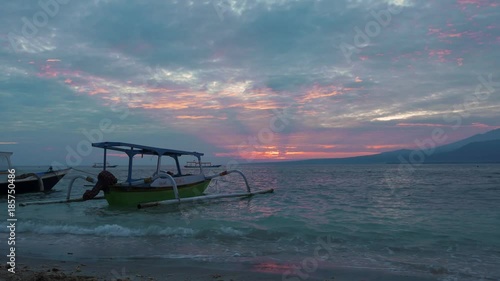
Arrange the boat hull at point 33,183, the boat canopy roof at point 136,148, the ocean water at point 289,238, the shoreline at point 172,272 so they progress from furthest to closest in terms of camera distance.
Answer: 1. the boat hull at point 33,183
2. the boat canopy roof at point 136,148
3. the ocean water at point 289,238
4. the shoreline at point 172,272

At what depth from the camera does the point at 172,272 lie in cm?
767

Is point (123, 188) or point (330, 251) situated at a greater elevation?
point (123, 188)

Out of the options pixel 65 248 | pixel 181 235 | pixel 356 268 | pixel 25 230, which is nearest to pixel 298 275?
pixel 356 268

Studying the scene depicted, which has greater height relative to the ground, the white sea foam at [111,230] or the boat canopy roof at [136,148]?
the boat canopy roof at [136,148]

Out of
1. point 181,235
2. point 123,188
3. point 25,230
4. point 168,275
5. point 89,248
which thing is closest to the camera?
point 168,275

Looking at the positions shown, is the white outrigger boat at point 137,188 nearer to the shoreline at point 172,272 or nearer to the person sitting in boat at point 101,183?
the person sitting in boat at point 101,183

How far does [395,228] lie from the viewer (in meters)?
13.3

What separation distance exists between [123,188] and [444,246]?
46.6ft

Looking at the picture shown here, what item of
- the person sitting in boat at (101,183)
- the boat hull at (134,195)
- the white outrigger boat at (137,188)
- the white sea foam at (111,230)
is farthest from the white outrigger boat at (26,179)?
the white sea foam at (111,230)

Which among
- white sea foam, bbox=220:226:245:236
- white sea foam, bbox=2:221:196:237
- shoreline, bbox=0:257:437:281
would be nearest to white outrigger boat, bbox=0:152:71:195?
white sea foam, bbox=2:221:196:237

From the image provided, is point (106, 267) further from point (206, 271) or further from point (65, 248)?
point (65, 248)

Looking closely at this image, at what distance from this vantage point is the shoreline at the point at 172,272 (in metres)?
7.02

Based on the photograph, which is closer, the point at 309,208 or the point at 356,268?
the point at 356,268

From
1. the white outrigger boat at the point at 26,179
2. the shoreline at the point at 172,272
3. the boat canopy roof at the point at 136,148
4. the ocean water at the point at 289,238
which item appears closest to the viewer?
the shoreline at the point at 172,272
